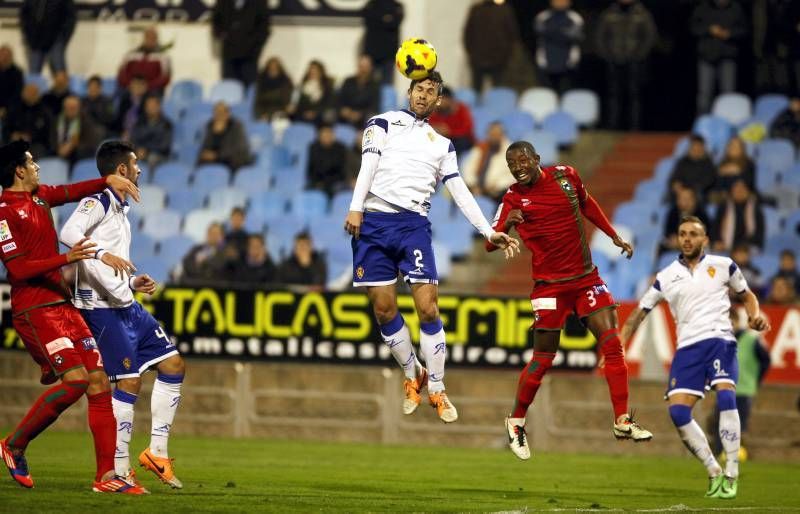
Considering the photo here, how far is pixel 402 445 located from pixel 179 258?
451 cm

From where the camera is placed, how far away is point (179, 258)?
2103 cm

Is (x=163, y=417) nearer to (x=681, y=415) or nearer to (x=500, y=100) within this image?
(x=681, y=415)

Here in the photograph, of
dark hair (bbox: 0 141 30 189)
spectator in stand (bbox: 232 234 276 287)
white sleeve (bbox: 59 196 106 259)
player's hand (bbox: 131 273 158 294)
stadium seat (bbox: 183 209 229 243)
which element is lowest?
spectator in stand (bbox: 232 234 276 287)

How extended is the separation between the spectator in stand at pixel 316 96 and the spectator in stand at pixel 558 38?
320 centimetres

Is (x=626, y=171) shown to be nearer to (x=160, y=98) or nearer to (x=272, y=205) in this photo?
(x=272, y=205)

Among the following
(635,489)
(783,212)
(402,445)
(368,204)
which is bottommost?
(402,445)

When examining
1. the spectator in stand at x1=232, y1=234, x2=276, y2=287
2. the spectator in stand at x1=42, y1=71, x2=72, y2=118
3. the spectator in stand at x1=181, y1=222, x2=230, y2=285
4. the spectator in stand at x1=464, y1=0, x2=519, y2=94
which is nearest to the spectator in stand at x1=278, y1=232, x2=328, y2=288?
the spectator in stand at x1=232, y1=234, x2=276, y2=287

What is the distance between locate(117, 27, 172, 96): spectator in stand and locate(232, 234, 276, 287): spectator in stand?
493cm

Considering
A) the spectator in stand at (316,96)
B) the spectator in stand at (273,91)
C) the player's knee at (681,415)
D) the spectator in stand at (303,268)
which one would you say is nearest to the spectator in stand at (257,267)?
the spectator in stand at (303,268)

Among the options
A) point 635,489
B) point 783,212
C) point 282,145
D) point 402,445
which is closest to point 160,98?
point 282,145

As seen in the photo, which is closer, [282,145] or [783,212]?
[783,212]

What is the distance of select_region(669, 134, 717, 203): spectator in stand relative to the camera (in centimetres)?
2033

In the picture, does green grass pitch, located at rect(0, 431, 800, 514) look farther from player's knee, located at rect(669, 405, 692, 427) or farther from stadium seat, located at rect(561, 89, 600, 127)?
stadium seat, located at rect(561, 89, 600, 127)

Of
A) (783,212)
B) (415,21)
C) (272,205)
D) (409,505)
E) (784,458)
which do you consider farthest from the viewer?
(415,21)
